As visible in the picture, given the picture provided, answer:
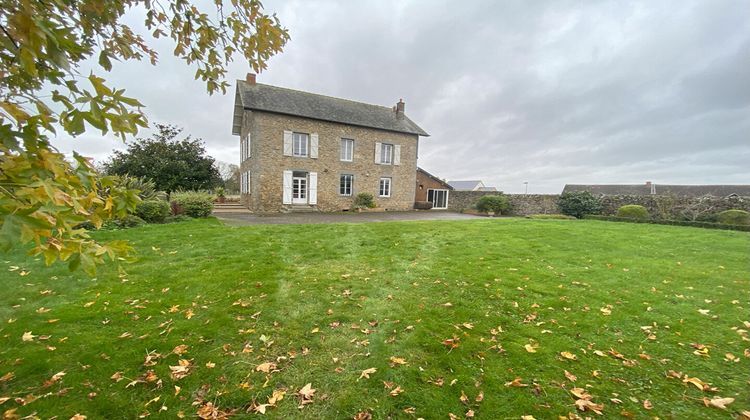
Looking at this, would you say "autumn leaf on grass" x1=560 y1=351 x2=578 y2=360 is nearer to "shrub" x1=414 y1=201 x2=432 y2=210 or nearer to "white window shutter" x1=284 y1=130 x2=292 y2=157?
"white window shutter" x1=284 y1=130 x2=292 y2=157

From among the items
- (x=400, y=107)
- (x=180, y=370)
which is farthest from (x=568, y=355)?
(x=400, y=107)

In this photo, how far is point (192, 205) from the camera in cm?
1269

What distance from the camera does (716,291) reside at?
4805 mm

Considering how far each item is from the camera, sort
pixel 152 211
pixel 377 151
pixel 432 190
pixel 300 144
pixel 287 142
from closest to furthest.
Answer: pixel 152 211 → pixel 287 142 → pixel 300 144 → pixel 377 151 → pixel 432 190

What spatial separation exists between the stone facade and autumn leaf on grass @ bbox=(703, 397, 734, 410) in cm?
1844

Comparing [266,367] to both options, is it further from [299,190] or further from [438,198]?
[438,198]

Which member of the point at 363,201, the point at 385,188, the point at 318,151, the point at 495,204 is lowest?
the point at 363,201

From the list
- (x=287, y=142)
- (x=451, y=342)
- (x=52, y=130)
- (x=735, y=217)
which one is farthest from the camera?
(x=287, y=142)

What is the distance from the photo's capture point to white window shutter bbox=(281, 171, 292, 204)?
1883cm

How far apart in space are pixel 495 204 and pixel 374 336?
21113 millimetres

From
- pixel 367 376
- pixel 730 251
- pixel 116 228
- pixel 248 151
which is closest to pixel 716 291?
pixel 730 251

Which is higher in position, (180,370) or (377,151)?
(377,151)

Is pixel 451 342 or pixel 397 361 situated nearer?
pixel 397 361

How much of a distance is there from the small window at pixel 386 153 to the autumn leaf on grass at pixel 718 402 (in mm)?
20584
